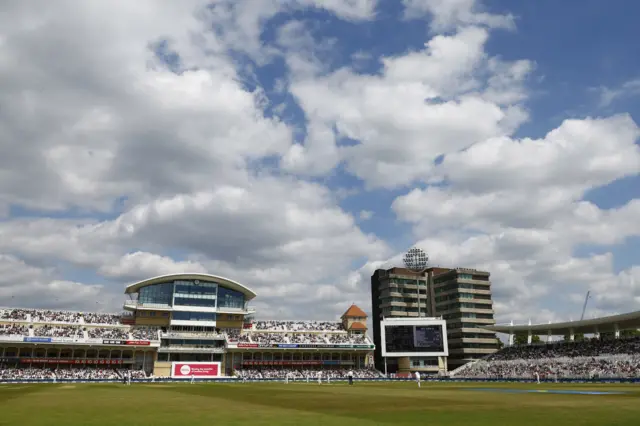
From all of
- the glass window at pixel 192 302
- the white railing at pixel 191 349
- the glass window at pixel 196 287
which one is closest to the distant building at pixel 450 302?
the white railing at pixel 191 349

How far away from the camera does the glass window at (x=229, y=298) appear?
104m

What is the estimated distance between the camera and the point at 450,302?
12912 cm

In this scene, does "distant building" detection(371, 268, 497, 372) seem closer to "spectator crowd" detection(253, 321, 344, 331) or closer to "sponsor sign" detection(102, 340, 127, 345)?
"spectator crowd" detection(253, 321, 344, 331)

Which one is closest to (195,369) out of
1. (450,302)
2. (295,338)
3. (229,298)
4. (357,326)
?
(229,298)

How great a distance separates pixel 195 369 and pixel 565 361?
61728mm

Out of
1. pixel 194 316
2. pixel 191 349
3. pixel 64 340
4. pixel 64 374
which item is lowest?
pixel 64 374

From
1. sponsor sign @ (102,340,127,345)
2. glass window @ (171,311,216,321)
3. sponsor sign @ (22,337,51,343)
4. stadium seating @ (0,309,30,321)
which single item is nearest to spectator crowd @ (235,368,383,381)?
glass window @ (171,311,216,321)

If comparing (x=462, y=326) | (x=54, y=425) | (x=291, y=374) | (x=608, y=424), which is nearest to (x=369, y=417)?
(x=608, y=424)

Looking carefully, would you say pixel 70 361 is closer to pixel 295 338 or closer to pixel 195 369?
pixel 195 369

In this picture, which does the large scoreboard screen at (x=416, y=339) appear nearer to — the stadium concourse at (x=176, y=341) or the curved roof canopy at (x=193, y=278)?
the stadium concourse at (x=176, y=341)

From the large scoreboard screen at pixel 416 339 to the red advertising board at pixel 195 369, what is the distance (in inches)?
1277

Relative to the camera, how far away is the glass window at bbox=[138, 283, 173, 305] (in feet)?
327

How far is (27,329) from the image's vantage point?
286 feet

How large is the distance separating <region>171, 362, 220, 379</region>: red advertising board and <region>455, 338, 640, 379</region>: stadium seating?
44.3 m
